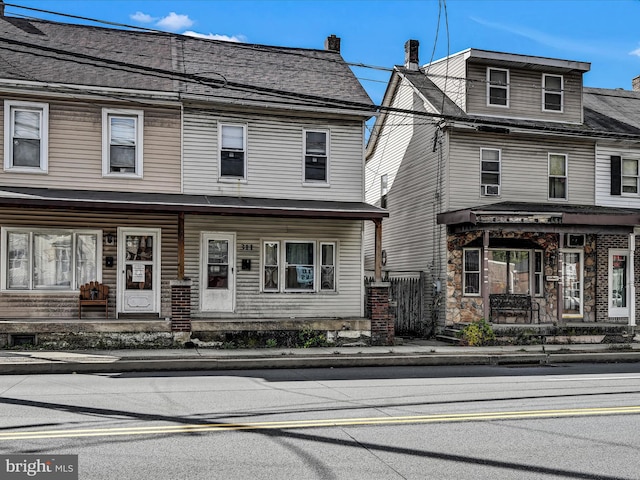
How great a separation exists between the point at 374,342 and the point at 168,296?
5776mm

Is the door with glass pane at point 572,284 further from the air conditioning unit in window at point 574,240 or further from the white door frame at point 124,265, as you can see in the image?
the white door frame at point 124,265

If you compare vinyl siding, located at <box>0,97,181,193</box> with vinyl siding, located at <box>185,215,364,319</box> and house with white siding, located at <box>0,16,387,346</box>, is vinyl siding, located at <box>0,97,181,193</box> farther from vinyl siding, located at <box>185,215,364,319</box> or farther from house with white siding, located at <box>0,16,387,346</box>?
vinyl siding, located at <box>185,215,364,319</box>

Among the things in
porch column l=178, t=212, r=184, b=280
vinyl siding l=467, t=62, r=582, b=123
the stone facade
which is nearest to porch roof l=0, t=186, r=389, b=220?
porch column l=178, t=212, r=184, b=280

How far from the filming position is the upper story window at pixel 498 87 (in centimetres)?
2181

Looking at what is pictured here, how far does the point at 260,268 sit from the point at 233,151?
341 cm

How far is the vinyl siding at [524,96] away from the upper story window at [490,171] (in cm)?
135

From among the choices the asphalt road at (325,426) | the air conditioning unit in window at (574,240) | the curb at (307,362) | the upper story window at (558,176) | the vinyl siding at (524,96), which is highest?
the vinyl siding at (524,96)

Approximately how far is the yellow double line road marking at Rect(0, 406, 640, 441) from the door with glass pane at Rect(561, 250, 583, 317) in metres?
12.9

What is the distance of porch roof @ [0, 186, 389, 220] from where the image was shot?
52.5ft

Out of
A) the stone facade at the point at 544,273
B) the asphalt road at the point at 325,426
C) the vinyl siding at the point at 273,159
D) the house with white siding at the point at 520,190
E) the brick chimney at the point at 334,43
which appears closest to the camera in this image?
the asphalt road at the point at 325,426

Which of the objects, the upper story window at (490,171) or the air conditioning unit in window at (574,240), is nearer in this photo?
the upper story window at (490,171)

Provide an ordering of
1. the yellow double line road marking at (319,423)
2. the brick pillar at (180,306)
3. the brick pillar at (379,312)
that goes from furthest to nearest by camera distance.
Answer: the brick pillar at (379,312)
the brick pillar at (180,306)
the yellow double line road marking at (319,423)

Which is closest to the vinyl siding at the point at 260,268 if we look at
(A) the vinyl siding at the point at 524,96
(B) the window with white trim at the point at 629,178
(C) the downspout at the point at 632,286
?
(A) the vinyl siding at the point at 524,96

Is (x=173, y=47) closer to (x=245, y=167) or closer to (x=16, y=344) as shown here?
(x=245, y=167)
